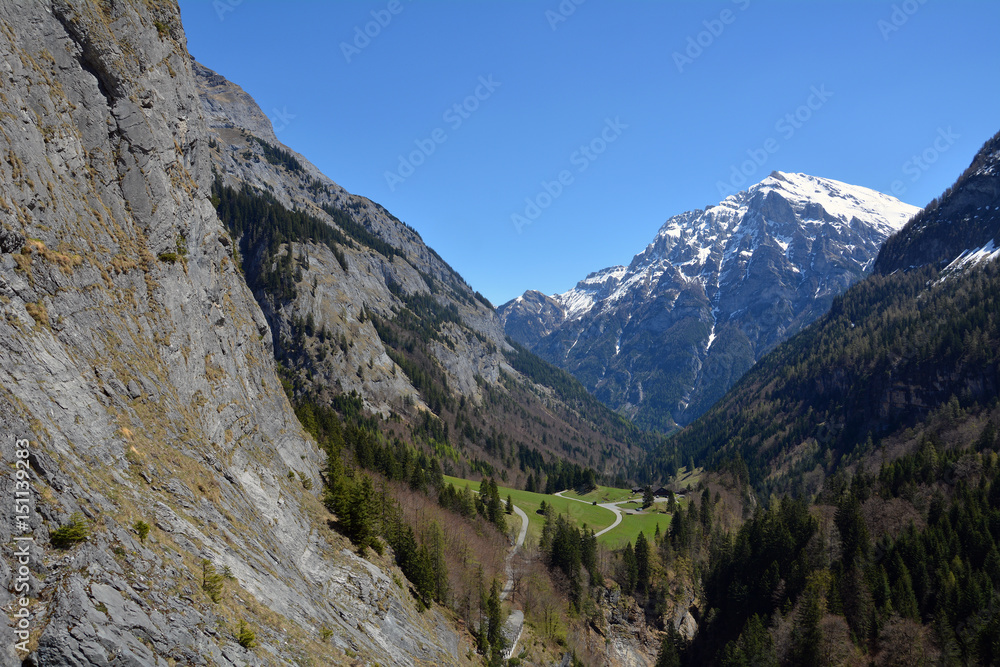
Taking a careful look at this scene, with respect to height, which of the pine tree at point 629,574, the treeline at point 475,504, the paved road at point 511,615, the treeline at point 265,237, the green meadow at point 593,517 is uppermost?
the treeline at point 265,237

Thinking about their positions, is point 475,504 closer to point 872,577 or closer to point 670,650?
point 670,650

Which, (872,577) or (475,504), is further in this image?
(475,504)

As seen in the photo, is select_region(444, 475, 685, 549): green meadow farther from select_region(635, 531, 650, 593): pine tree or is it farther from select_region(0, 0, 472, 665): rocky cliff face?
select_region(0, 0, 472, 665): rocky cliff face

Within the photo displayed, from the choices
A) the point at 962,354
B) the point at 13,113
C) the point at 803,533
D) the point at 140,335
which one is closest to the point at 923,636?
the point at 803,533

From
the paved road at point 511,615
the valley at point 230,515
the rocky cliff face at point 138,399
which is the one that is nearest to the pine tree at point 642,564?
the valley at point 230,515

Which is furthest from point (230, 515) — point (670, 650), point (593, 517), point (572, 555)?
point (593, 517)

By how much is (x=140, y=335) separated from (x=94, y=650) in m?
18.5

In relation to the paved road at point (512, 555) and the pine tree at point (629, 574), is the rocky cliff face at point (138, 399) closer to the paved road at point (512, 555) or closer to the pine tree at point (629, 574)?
the paved road at point (512, 555)

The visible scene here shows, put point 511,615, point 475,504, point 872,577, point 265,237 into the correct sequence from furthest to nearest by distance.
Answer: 1. point 265,237
2. point 475,504
3. point 872,577
4. point 511,615

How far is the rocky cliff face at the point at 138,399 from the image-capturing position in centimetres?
1678

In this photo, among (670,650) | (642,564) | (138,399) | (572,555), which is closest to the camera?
(138,399)

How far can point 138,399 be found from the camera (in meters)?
25.7

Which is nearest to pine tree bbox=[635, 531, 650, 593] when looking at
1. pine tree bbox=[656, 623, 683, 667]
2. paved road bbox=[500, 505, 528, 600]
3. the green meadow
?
pine tree bbox=[656, 623, 683, 667]

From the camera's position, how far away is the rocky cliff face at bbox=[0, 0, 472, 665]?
55.1 ft
